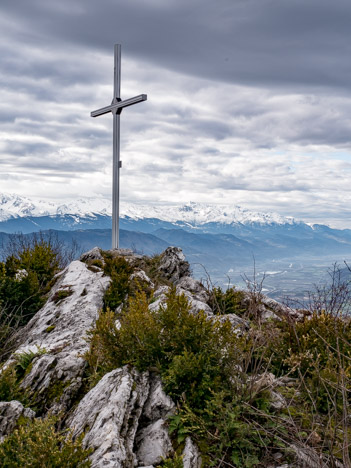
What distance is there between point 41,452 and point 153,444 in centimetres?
139

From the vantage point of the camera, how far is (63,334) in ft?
30.4

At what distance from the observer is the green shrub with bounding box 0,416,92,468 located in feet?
13.8

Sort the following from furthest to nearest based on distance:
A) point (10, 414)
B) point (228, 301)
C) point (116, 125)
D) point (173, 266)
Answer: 1. point (116, 125)
2. point (173, 266)
3. point (228, 301)
4. point (10, 414)

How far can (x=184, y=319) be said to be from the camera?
6.07m

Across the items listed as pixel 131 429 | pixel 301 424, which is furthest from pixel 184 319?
pixel 301 424

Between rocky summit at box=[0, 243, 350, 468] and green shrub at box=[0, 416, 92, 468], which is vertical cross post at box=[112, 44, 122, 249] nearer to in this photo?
rocky summit at box=[0, 243, 350, 468]

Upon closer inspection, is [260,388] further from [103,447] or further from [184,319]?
[103,447]

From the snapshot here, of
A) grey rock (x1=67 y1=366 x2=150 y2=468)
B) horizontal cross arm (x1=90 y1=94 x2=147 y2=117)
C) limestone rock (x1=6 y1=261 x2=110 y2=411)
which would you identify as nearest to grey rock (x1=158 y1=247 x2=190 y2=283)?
limestone rock (x1=6 y1=261 x2=110 y2=411)

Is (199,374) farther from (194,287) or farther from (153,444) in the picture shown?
(194,287)

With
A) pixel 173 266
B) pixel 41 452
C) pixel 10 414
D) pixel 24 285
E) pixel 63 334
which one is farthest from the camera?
pixel 173 266

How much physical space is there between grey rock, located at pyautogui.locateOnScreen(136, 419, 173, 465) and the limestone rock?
185 centimetres

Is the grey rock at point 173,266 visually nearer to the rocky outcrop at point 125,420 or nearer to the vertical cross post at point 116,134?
the vertical cross post at point 116,134

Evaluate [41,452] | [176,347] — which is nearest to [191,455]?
[176,347]

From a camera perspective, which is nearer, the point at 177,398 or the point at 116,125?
the point at 177,398
